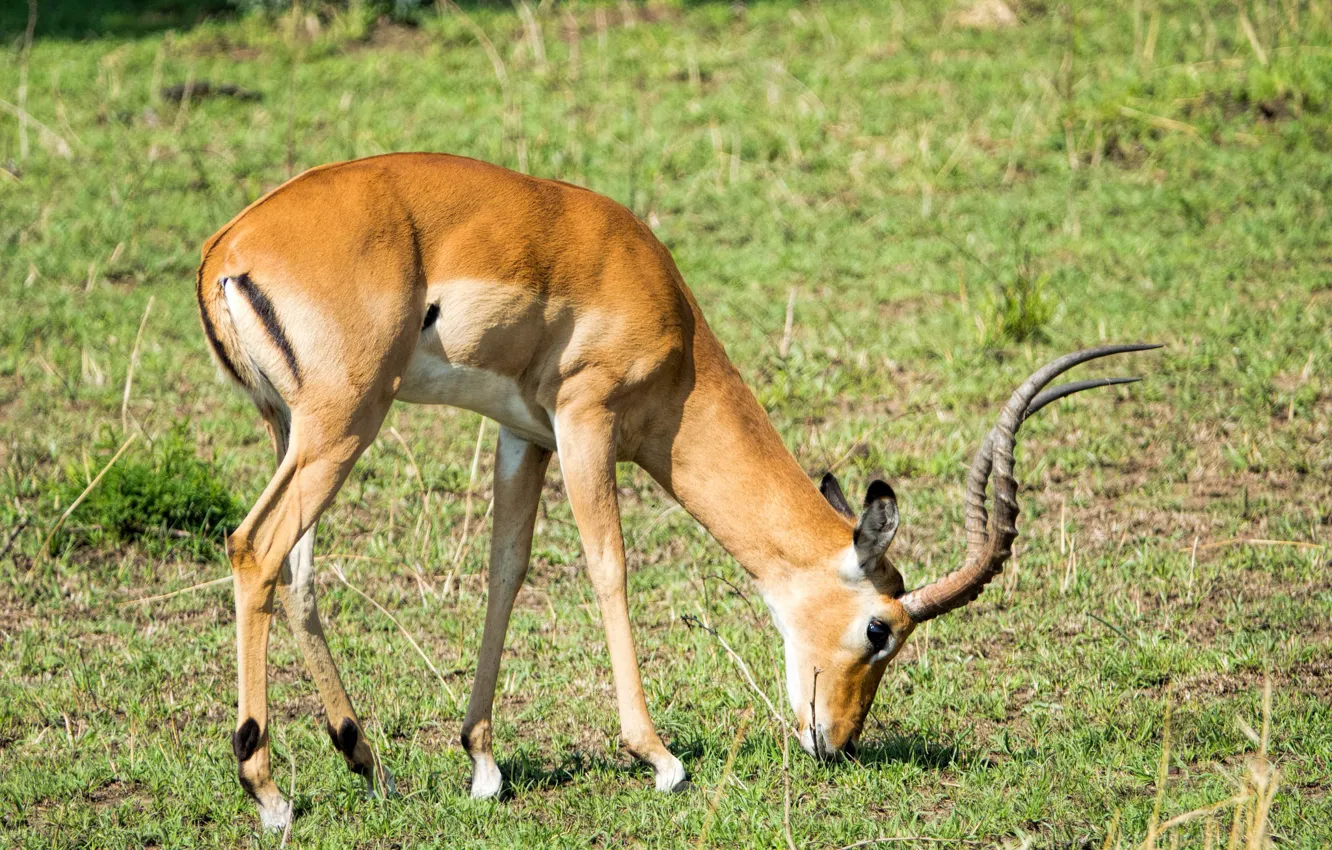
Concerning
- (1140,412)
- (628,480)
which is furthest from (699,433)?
(1140,412)

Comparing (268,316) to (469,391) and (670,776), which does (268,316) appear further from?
(670,776)

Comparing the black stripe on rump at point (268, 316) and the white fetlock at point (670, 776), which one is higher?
the black stripe on rump at point (268, 316)

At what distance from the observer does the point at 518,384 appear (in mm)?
4531

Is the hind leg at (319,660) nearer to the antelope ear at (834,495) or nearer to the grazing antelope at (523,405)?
the grazing antelope at (523,405)

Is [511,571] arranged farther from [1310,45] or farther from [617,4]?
[617,4]

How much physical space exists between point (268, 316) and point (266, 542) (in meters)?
0.63

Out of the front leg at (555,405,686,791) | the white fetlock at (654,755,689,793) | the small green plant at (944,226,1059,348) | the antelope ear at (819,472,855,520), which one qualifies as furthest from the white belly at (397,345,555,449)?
the small green plant at (944,226,1059,348)

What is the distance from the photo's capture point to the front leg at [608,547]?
446cm

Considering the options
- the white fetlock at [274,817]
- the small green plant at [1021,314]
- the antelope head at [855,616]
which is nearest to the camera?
the white fetlock at [274,817]

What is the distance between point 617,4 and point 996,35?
12.2 feet

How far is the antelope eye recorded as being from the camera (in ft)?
15.0

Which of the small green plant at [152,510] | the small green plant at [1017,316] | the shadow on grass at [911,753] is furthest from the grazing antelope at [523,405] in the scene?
the small green plant at [1017,316]

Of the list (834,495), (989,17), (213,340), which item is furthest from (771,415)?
(989,17)

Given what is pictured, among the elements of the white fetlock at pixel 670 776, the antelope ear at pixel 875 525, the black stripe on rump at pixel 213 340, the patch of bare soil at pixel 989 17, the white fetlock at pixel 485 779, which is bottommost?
the white fetlock at pixel 485 779
